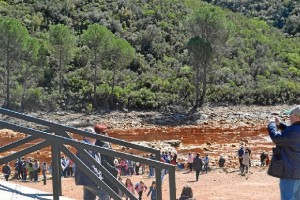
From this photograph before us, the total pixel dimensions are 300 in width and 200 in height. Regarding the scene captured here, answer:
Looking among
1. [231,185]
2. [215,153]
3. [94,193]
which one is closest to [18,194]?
[94,193]

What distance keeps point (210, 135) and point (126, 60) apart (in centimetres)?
1244

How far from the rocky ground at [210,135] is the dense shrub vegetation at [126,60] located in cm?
241

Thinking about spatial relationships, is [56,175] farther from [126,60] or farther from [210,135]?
[126,60]

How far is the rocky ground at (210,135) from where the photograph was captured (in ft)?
68.3

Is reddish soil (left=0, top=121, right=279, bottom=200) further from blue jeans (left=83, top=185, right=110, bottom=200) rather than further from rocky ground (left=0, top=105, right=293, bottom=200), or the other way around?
blue jeans (left=83, top=185, right=110, bottom=200)

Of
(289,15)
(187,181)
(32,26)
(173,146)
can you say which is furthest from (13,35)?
(289,15)

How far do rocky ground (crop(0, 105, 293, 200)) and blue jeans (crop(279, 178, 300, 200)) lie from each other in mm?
9889

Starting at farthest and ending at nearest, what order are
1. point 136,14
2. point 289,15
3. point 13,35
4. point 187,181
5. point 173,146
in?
1. point 289,15
2. point 136,14
3. point 13,35
4. point 173,146
5. point 187,181

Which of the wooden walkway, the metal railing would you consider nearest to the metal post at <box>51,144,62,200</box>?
the metal railing

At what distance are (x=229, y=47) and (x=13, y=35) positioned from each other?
2205 cm

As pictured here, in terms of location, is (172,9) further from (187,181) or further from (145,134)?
(187,181)

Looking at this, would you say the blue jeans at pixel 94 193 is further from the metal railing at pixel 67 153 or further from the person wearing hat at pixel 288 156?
the person wearing hat at pixel 288 156

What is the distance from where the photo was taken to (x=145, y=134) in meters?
38.6

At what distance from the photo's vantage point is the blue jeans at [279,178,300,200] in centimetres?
544
